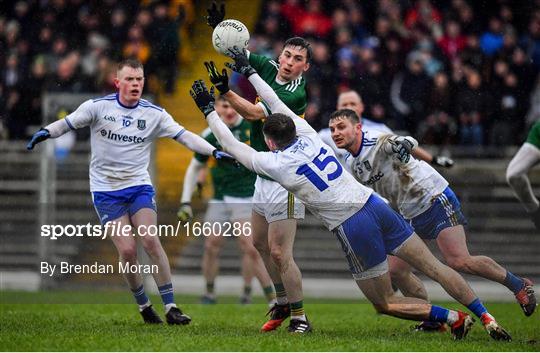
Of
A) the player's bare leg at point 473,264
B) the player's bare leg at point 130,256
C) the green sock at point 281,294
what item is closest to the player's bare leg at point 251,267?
the green sock at point 281,294

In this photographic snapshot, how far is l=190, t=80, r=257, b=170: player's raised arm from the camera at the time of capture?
9484mm

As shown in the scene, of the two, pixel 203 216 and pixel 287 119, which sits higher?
pixel 287 119

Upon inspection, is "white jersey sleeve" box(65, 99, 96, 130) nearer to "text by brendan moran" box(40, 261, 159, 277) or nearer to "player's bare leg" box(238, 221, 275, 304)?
"player's bare leg" box(238, 221, 275, 304)

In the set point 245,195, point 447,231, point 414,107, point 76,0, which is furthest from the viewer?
point 76,0

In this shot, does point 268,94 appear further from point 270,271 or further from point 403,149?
point 270,271

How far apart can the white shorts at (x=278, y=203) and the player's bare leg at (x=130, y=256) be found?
1.36m

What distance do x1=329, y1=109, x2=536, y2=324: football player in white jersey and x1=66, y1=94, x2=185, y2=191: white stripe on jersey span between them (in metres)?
1.85

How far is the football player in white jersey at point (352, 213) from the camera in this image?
9375 mm

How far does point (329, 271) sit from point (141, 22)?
578 cm

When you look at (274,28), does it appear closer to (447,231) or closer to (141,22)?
(141,22)

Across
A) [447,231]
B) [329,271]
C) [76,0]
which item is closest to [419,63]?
[329,271]

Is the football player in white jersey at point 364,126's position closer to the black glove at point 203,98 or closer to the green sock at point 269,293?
the green sock at point 269,293

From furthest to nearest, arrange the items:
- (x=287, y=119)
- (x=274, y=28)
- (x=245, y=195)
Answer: (x=274, y=28), (x=245, y=195), (x=287, y=119)

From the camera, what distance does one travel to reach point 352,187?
9500 millimetres
